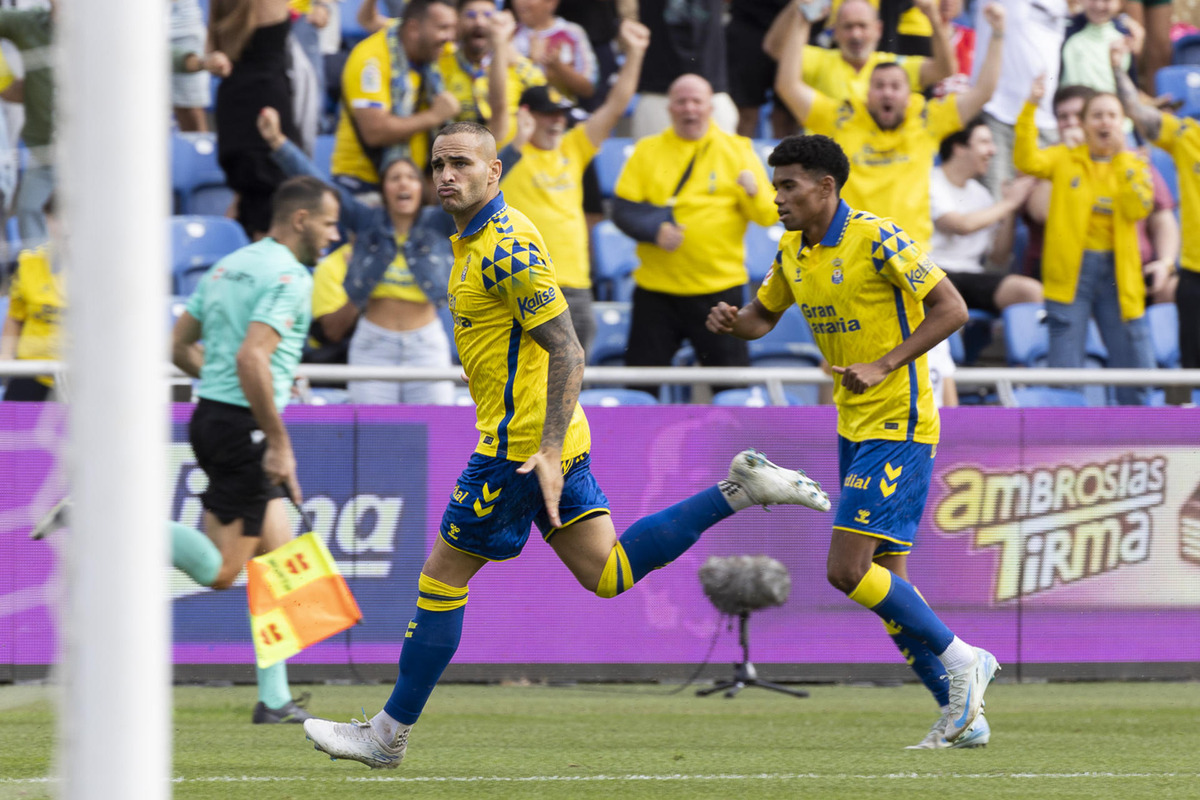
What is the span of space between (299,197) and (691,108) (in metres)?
3.16

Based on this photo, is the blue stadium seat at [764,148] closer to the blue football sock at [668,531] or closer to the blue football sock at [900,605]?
the blue football sock at [900,605]

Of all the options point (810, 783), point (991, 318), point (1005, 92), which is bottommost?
point (810, 783)

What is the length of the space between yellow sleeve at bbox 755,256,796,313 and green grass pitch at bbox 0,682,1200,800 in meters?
1.79

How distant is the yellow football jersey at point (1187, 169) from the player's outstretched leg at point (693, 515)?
17.5 feet

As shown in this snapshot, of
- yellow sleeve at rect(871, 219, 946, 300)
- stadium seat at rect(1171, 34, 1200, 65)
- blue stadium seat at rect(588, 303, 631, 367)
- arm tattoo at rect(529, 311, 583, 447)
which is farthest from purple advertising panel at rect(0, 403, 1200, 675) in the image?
stadium seat at rect(1171, 34, 1200, 65)

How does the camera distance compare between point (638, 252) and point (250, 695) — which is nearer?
point (250, 695)

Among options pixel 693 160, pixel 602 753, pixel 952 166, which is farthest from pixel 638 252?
pixel 602 753

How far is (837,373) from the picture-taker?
18.9ft

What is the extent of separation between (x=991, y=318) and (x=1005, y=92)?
196 cm

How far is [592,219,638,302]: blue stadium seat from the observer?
35.2ft

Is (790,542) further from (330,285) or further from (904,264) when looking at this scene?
(330,285)

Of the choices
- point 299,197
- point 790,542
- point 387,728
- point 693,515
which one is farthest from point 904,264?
point 790,542

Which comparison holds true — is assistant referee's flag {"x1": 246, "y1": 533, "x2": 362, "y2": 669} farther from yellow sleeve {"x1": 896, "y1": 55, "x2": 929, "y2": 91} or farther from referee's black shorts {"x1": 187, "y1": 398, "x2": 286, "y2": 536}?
yellow sleeve {"x1": 896, "y1": 55, "x2": 929, "y2": 91}

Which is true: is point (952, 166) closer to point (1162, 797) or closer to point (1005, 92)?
point (1005, 92)
